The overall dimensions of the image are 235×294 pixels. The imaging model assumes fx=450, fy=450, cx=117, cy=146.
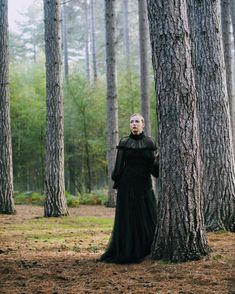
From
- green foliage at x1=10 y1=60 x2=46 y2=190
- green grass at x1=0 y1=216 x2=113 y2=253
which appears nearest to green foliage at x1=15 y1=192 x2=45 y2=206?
green foliage at x1=10 y1=60 x2=46 y2=190

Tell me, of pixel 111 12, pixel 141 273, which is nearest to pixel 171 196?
pixel 141 273

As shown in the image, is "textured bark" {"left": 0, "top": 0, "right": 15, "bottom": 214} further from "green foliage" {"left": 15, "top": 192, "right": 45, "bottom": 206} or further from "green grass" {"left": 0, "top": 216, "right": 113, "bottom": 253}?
"green foliage" {"left": 15, "top": 192, "right": 45, "bottom": 206}

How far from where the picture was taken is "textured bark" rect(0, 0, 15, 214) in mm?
13086

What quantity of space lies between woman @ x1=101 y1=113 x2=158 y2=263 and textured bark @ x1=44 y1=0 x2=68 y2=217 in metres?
5.98

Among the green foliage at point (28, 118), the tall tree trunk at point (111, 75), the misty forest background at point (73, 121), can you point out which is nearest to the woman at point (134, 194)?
the tall tree trunk at point (111, 75)

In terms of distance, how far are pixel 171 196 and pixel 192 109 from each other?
1.19 meters

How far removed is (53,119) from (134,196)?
6.34 m

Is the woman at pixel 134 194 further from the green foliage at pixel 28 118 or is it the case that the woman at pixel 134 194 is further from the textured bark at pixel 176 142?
the green foliage at pixel 28 118

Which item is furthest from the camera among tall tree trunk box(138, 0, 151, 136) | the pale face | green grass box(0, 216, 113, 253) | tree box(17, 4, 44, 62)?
tree box(17, 4, 44, 62)

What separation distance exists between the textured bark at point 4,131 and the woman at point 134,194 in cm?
734

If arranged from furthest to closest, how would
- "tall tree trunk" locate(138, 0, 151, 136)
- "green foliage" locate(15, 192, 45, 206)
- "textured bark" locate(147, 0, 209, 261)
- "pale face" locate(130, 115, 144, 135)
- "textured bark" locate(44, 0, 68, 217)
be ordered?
"green foliage" locate(15, 192, 45, 206) → "tall tree trunk" locate(138, 0, 151, 136) → "textured bark" locate(44, 0, 68, 217) → "pale face" locate(130, 115, 144, 135) → "textured bark" locate(147, 0, 209, 261)

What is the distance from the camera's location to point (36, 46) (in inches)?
1857

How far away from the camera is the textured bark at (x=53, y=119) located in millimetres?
12250

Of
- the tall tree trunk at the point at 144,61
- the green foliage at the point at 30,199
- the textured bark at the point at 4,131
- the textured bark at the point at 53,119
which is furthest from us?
the green foliage at the point at 30,199
